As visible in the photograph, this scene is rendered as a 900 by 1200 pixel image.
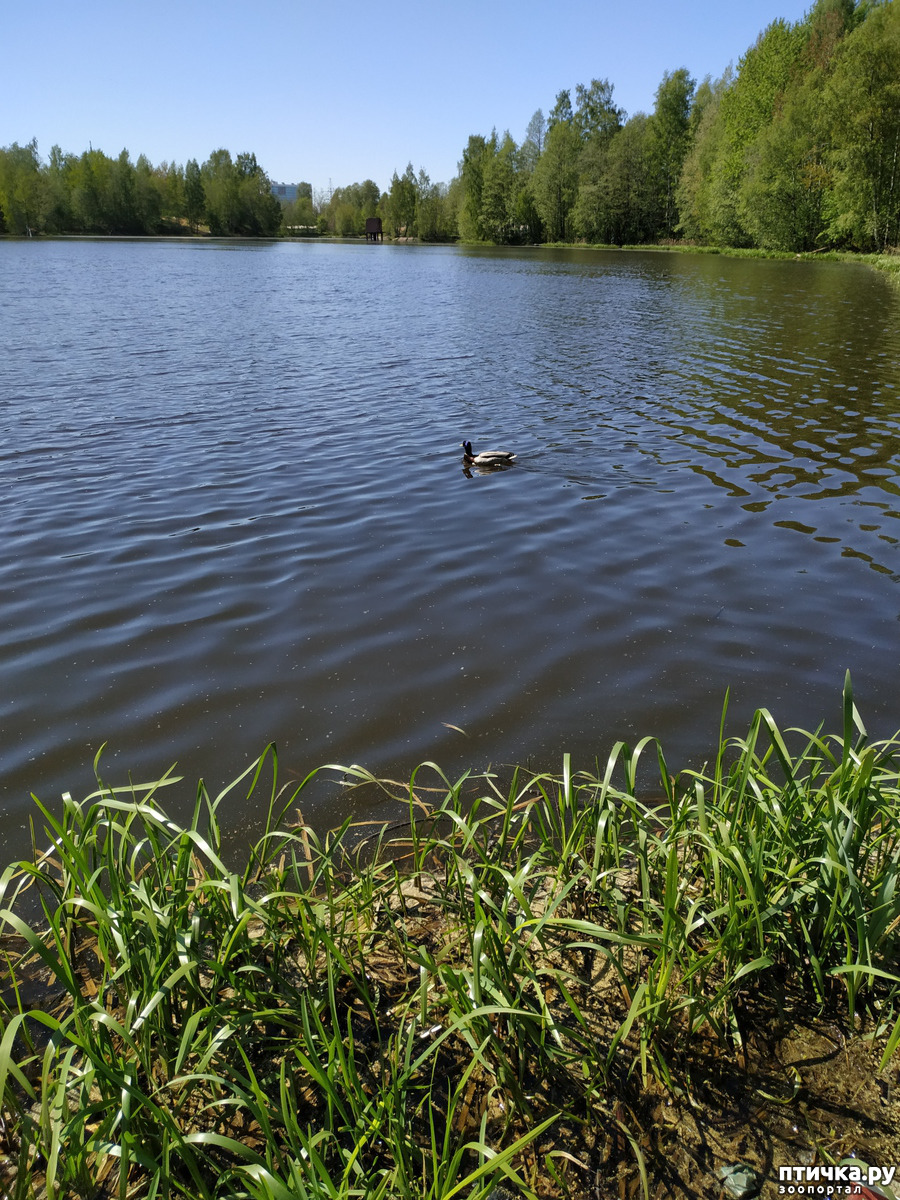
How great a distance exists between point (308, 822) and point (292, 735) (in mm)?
732

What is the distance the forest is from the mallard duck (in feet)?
158

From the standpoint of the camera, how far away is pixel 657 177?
79438 mm

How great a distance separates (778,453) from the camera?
9859 mm

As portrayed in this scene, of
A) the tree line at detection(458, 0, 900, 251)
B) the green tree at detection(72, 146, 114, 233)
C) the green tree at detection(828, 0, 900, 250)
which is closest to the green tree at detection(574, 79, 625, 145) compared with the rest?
the tree line at detection(458, 0, 900, 251)

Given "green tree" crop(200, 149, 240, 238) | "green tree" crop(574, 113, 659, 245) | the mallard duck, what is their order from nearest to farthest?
1. the mallard duck
2. "green tree" crop(574, 113, 659, 245)
3. "green tree" crop(200, 149, 240, 238)

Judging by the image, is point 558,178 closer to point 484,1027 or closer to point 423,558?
point 423,558

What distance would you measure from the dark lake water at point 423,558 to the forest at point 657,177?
40.0 metres

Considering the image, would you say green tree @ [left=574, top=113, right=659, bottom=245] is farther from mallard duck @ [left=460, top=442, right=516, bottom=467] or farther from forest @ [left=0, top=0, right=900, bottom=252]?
mallard duck @ [left=460, top=442, right=516, bottom=467]

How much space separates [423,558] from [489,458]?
117 inches

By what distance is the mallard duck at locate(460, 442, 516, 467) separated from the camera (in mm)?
9188

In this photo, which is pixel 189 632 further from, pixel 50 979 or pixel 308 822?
pixel 50 979

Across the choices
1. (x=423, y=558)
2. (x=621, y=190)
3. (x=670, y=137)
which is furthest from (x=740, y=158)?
(x=423, y=558)

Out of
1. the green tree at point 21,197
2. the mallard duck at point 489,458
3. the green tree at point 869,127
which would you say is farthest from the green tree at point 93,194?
the mallard duck at point 489,458

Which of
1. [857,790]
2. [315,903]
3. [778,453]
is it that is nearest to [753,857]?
[857,790]
